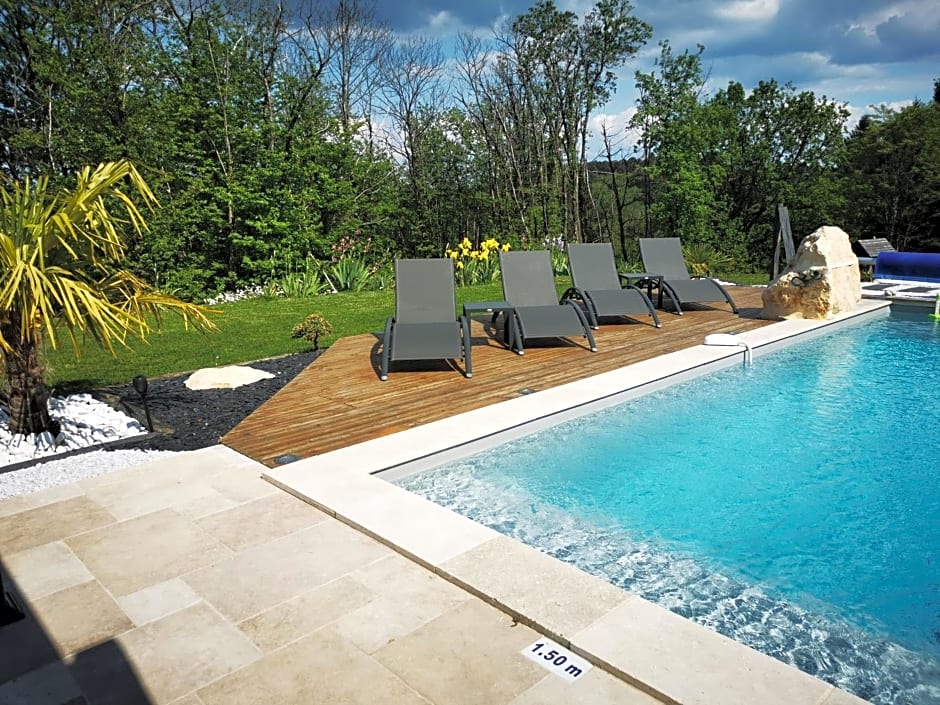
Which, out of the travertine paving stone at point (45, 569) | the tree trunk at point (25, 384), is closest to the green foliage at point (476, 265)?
the tree trunk at point (25, 384)

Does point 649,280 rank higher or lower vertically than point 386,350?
higher

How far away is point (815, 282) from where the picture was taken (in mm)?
8789

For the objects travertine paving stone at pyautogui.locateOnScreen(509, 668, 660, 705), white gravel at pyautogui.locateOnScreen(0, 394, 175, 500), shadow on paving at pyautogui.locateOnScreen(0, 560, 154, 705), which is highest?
white gravel at pyautogui.locateOnScreen(0, 394, 175, 500)

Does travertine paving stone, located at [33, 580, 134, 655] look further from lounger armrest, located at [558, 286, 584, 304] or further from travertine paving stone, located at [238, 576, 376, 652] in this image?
lounger armrest, located at [558, 286, 584, 304]

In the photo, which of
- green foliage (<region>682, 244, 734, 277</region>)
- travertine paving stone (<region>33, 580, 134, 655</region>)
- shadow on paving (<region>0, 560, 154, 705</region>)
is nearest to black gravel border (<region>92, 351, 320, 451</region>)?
travertine paving stone (<region>33, 580, 134, 655</region>)

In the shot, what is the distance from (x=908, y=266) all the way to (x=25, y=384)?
14.4 m

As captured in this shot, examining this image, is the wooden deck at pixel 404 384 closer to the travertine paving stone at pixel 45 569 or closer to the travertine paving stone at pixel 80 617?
the travertine paving stone at pixel 45 569

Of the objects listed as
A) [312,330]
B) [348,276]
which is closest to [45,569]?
[312,330]

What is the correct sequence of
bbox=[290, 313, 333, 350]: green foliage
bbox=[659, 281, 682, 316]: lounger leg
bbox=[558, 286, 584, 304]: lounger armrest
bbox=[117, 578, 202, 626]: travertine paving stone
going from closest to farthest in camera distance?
bbox=[117, 578, 202, 626]: travertine paving stone, bbox=[290, 313, 333, 350]: green foliage, bbox=[558, 286, 584, 304]: lounger armrest, bbox=[659, 281, 682, 316]: lounger leg

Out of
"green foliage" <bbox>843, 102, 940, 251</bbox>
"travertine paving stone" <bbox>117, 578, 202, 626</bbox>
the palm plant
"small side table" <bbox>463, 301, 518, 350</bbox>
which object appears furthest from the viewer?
"green foliage" <bbox>843, 102, 940, 251</bbox>

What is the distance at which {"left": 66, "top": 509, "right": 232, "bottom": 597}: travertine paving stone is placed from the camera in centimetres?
287

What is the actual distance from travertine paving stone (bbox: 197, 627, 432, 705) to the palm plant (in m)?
2.53

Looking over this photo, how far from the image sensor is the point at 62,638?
2.45 m

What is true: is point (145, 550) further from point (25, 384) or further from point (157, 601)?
point (25, 384)
